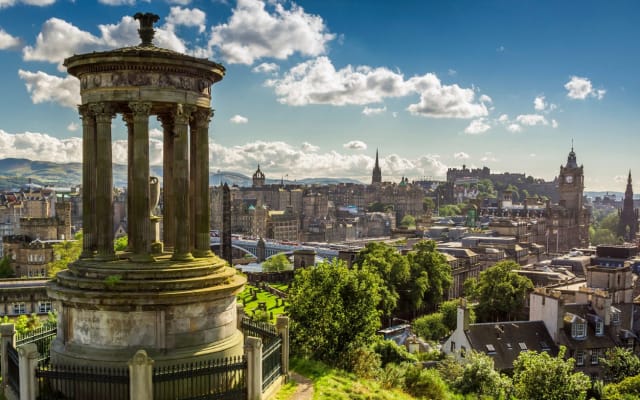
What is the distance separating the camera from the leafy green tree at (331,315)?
2748 cm

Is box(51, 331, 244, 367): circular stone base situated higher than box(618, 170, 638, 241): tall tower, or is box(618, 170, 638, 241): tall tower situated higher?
box(51, 331, 244, 367): circular stone base

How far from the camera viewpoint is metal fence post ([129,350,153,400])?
43.5 feet

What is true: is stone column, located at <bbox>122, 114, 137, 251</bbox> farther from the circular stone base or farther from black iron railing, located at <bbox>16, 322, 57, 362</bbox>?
black iron railing, located at <bbox>16, 322, 57, 362</bbox>

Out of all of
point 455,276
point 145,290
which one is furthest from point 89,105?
point 455,276

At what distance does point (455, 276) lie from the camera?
81.4 m

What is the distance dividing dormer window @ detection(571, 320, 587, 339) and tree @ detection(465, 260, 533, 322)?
13.7 m

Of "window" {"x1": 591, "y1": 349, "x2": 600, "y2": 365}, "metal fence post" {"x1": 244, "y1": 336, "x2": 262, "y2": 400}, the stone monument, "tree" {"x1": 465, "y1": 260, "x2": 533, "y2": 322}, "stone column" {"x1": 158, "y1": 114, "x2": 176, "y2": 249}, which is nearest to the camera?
"metal fence post" {"x1": 244, "y1": 336, "x2": 262, "y2": 400}

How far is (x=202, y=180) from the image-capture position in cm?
1750

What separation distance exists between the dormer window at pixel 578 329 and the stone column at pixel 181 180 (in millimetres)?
35750

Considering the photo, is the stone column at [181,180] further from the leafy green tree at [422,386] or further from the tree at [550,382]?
the tree at [550,382]

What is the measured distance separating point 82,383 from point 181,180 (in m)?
5.76

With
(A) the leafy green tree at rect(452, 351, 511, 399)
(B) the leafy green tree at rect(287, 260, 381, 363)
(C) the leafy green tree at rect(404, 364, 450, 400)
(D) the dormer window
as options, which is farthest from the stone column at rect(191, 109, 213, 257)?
(D) the dormer window

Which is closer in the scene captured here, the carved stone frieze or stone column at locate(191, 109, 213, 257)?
the carved stone frieze

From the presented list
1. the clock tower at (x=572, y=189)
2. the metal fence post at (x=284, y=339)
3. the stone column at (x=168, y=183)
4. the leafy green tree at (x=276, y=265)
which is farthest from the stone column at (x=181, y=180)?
the clock tower at (x=572, y=189)
